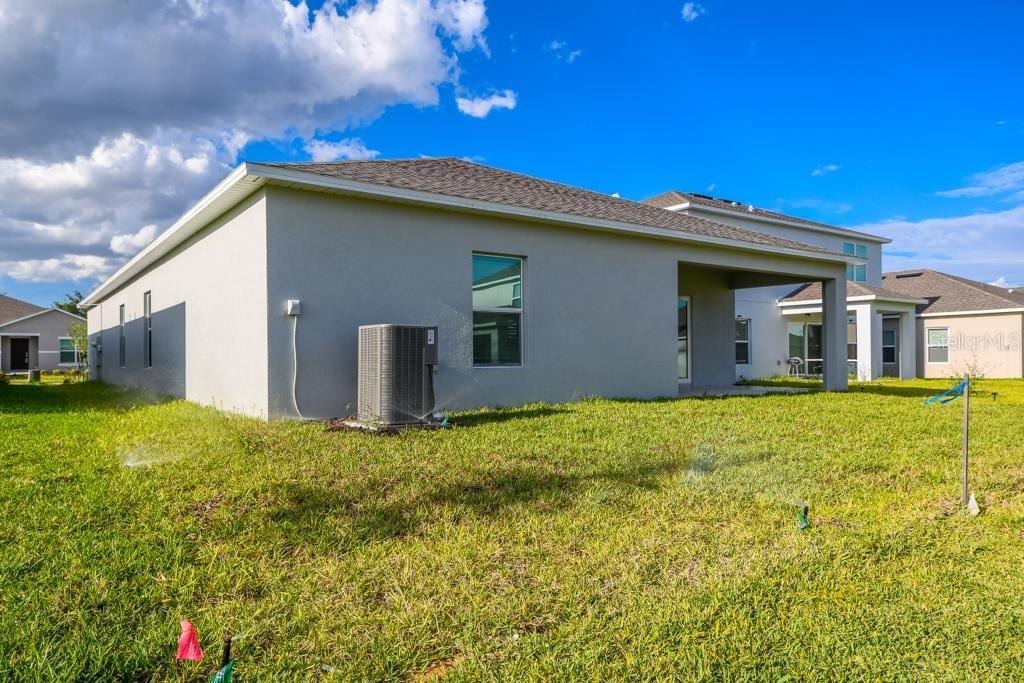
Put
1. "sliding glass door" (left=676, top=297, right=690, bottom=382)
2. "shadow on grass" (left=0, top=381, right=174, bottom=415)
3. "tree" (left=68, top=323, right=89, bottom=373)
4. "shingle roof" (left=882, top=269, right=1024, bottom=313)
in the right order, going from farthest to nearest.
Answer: "tree" (left=68, top=323, right=89, bottom=373) < "shingle roof" (left=882, top=269, right=1024, bottom=313) < "sliding glass door" (left=676, top=297, right=690, bottom=382) < "shadow on grass" (left=0, top=381, right=174, bottom=415)

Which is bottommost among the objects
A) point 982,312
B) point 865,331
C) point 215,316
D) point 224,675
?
point 224,675

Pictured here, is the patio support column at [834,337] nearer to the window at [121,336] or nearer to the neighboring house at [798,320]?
the neighboring house at [798,320]

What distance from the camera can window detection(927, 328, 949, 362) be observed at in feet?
76.0

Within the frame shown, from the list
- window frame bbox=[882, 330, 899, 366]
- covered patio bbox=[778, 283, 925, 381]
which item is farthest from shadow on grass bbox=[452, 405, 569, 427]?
Answer: window frame bbox=[882, 330, 899, 366]

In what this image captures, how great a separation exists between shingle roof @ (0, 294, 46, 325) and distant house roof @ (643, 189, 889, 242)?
3604cm

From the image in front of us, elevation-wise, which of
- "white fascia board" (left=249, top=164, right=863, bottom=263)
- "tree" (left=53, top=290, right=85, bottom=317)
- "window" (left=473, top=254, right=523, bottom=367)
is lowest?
"window" (left=473, top=254, right=523, bottom=367)

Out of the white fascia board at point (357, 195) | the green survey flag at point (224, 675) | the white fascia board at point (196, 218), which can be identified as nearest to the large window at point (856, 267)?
the white fascia board at point (357, 195)

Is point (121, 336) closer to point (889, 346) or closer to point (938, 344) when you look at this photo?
point (889, 346)

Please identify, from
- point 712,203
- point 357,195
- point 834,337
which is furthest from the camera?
point 712,203

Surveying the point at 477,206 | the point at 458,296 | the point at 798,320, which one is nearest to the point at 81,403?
the point at 458,296

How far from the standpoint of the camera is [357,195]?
765 cm

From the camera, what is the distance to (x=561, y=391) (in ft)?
31.6

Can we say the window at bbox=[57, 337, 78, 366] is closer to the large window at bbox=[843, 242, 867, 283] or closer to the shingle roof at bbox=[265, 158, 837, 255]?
the shingle roof at bbox=[265, 158, 837, 255]

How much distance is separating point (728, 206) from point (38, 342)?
119ft
